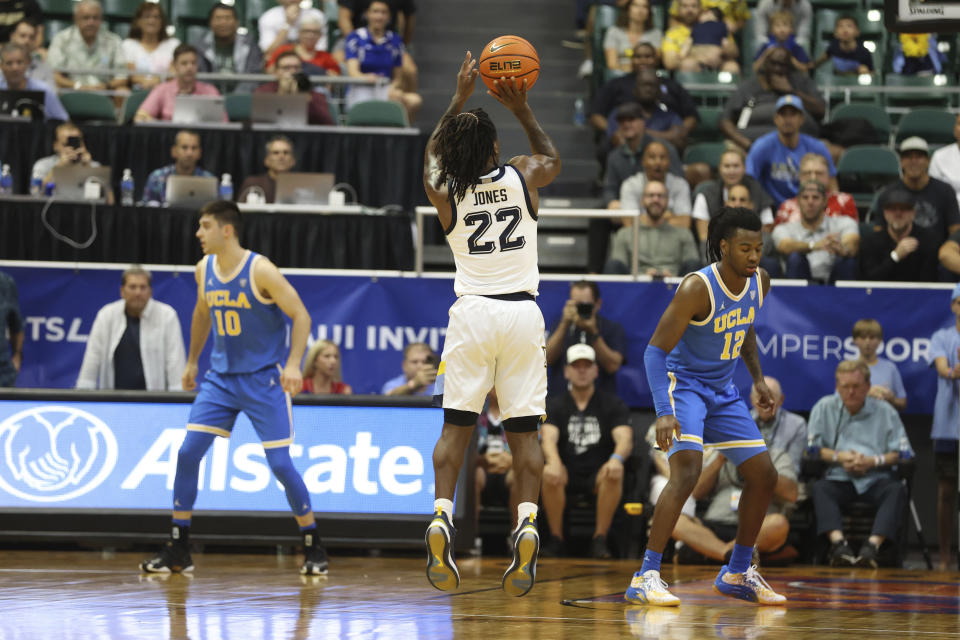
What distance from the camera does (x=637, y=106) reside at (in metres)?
12.8

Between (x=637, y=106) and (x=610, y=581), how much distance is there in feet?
20.4

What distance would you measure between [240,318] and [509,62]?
2.73 metres

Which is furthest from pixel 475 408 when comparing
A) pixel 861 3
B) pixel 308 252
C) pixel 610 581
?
pixel 861 3

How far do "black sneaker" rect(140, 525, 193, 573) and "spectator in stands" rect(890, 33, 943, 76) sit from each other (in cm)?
1119

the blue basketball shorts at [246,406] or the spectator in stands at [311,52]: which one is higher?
the spectator in stands at [311,52]

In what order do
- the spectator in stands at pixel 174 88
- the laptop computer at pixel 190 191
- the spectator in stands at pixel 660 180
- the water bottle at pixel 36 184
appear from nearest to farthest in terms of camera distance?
1. the laptop computer at pixel 190 191
2. the water bottle at pixel 36 184
3. the spectator in stands at pixel 660 180
4. the spectator in stands at pixel 174 88

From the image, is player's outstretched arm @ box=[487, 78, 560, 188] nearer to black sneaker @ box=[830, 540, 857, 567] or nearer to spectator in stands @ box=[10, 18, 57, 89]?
black sneaker @ box=[830, 540, 857, 567]

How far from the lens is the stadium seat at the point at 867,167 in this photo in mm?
13219

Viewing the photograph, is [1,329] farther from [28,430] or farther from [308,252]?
[308,252]

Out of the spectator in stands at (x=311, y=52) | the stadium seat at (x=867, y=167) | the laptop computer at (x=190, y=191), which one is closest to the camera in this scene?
the laptop computer at (x=190, y=191)

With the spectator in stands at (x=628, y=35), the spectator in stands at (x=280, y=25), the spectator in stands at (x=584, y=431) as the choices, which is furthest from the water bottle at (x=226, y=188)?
the spectator in stands at (x=628, y=35)

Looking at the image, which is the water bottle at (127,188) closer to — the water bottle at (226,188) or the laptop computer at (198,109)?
the water bottle at (226,188)

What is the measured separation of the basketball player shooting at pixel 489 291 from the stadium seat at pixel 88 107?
8.52m

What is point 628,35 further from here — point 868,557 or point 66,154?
point 868,557
